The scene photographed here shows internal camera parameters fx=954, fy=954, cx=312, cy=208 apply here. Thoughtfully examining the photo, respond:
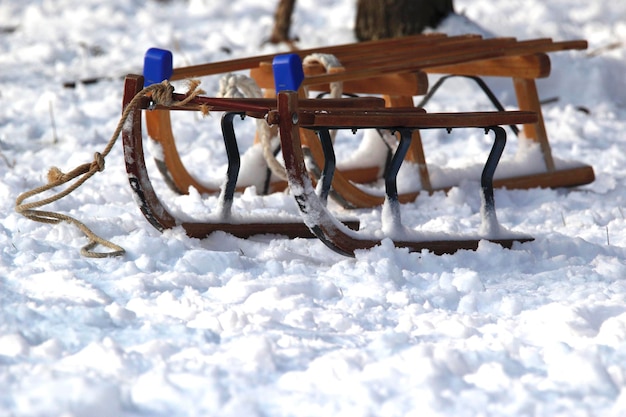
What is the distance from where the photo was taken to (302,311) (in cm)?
241

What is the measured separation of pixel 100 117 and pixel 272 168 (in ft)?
6.02

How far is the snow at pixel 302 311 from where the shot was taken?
77.0 inches

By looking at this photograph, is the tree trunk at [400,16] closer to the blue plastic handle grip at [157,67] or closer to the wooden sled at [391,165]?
the wooden sled at [391,165]

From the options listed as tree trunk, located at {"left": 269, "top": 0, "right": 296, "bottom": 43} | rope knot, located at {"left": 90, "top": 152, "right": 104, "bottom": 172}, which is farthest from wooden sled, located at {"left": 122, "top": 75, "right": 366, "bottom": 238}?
tree trunk, located at {"left": 269, "top": 0, "right": 296, "bottom": 43}

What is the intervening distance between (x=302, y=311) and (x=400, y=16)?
3706 mm

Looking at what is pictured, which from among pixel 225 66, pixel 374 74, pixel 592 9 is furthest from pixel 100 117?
pixel 592 9

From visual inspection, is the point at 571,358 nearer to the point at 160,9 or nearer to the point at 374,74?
the point at 374,74

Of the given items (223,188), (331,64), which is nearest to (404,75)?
(331,64)

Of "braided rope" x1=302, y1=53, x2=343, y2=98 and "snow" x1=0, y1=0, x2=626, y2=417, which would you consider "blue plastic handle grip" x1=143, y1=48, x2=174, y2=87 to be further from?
"braided rope" x1=302, y1=53, x2=343, y2=98

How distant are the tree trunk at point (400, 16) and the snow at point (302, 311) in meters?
1.48

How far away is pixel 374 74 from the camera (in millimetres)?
3531

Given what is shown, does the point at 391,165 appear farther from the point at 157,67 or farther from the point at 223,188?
the point at 157,67

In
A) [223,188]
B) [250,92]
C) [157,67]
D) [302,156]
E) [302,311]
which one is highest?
[157,67]

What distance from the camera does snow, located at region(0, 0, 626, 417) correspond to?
77.0 inches
